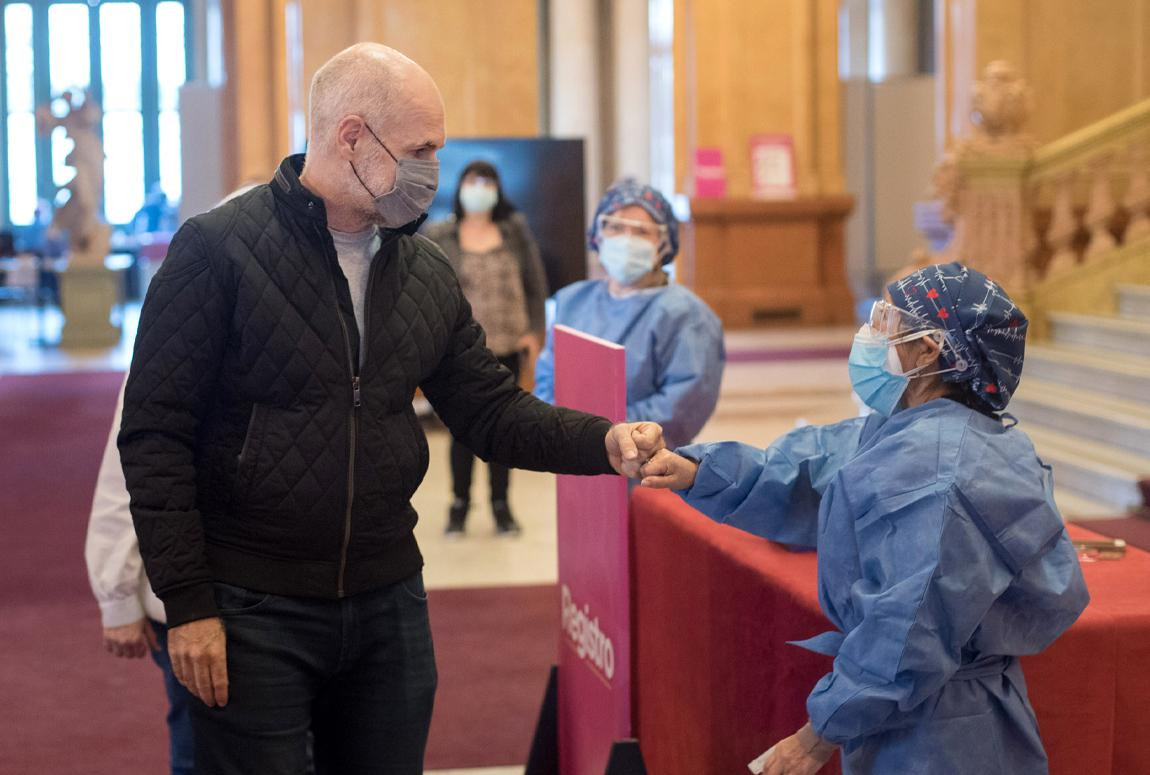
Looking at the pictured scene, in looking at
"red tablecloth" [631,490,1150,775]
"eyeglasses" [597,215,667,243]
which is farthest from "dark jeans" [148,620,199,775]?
"eyeglasses" [597,215,667,243]

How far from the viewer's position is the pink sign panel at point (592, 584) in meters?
3.17

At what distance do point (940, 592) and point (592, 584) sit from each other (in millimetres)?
1380

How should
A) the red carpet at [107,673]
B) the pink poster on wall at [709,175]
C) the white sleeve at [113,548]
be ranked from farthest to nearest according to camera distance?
the pink poster on wall at [709,175] → the red carpet at [107,673] → the white sleeve at [113,548]

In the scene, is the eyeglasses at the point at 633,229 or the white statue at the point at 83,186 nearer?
the eyeglasses at the point at 633,229

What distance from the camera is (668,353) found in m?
4.57

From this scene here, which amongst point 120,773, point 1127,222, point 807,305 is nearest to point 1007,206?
point 1127,222

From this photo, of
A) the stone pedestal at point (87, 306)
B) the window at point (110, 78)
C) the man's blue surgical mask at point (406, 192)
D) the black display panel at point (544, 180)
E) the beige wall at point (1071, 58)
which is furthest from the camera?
the window at point (110, 78)

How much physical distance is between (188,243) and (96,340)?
15938mm

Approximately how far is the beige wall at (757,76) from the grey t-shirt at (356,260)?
14.9m

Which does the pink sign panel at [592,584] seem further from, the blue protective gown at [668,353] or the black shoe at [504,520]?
the black shoe at [504,520]

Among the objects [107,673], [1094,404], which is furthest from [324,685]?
[1094,404]

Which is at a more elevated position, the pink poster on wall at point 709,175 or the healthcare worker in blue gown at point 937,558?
the pink poster on wall at point 709,175

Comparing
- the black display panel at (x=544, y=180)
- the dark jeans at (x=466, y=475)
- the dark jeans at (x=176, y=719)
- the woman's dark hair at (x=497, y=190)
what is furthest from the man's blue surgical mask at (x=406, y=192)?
the black display panel at (x=544, y=180)

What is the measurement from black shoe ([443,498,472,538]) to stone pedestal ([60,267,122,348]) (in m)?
11.0
